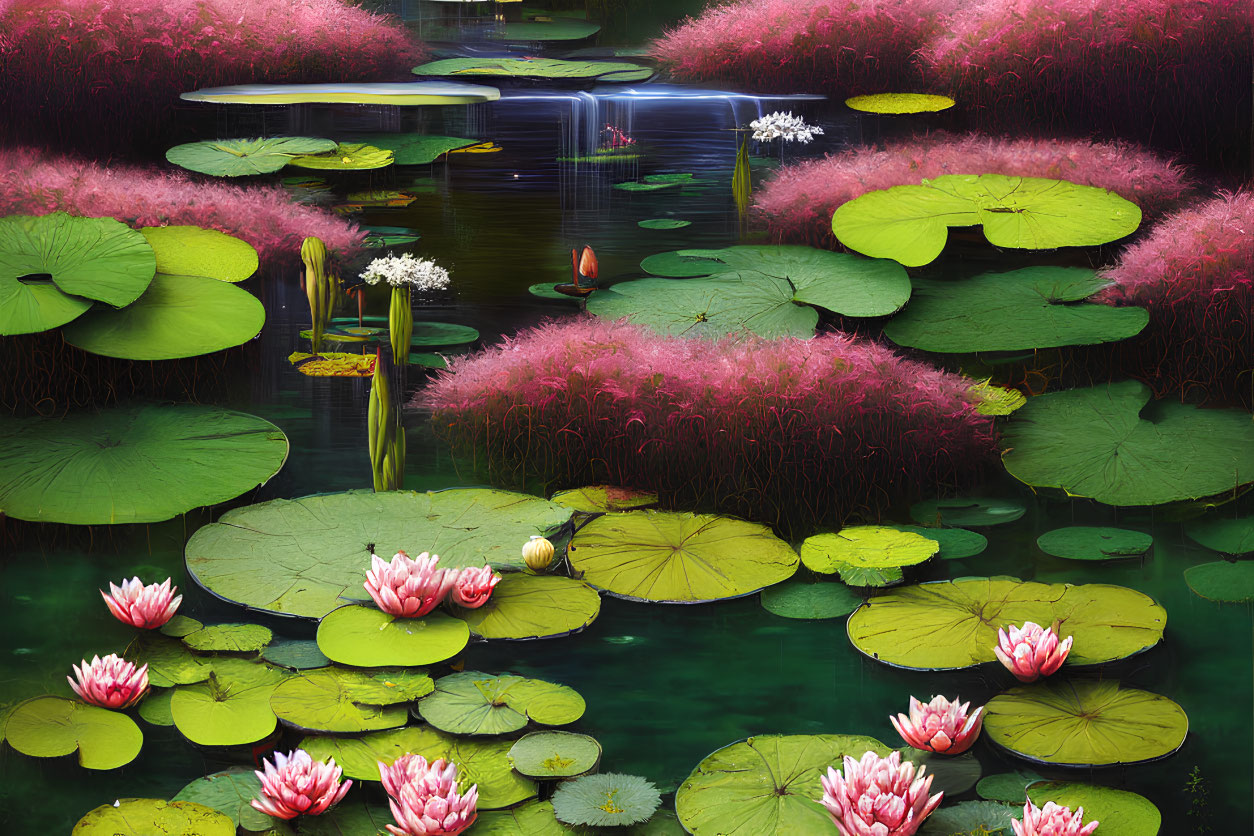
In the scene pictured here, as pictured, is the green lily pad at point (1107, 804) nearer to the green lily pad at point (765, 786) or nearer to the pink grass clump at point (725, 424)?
the green lily pad at point (765, 786)

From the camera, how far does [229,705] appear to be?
6.84ft

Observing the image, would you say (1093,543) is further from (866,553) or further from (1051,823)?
(1051,823)

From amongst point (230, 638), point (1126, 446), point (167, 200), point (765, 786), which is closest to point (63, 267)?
point (167, 200)

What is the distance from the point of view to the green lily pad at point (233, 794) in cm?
191

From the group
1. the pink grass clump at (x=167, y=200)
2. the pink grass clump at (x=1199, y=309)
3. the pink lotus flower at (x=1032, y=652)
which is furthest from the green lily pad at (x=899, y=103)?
the pink lotus flower at (x=1032, y=652)

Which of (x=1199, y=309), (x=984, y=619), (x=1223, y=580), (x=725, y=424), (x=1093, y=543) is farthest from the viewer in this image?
(x=1199, y=309)

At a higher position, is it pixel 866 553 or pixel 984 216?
pixel 984 216

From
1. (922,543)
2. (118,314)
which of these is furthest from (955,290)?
(118,314)

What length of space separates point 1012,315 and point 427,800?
2028mm

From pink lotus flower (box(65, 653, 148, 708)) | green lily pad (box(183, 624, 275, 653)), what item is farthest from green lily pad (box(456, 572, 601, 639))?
pink lotus flower (box(65, 653, 148, 708))

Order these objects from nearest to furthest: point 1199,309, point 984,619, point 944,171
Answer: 1. point 984,619
2. point 1199,309
3. point 944,171

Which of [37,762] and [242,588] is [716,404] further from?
[37,762]

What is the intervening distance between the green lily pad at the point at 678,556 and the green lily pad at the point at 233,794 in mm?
788

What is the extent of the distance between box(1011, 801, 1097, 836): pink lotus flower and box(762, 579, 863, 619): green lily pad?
0.61 m
